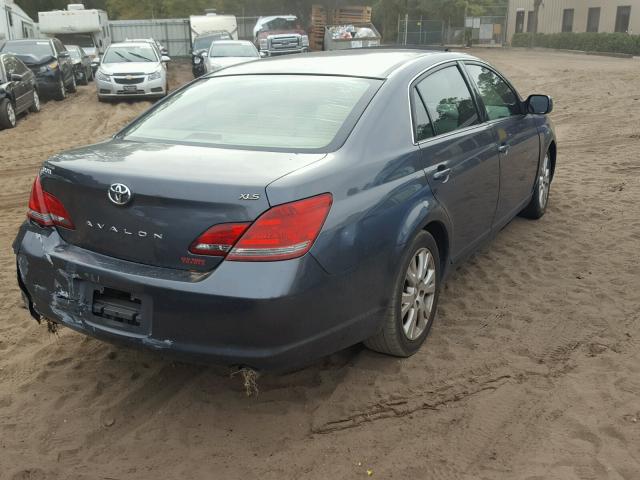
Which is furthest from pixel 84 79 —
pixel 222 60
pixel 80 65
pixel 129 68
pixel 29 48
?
pixel 129 68

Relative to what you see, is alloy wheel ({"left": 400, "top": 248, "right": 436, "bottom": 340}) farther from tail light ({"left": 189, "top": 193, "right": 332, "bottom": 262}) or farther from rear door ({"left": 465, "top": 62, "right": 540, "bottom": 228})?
rear door ({"left": 465, "top": 62, "right": 540, "bottom": 228})

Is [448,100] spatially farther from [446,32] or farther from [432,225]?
[446,32]

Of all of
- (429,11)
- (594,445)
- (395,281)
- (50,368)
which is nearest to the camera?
(594,445)

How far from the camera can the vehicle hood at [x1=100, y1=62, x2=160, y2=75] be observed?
52.2ft

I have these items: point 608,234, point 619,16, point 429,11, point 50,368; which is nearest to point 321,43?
point 429,11

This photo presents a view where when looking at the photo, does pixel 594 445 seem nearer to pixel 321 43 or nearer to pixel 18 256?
pixel 18 256

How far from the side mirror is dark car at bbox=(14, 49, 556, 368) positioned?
1.39 meters

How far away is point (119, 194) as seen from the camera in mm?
2775

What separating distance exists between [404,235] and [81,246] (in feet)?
5.08

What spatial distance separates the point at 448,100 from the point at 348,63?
0.70 metres

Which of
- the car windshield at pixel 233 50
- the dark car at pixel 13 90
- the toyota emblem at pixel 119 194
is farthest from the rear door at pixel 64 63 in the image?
the toyota emblem at pixel 119 194

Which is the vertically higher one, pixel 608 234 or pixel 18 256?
pixel 18 256

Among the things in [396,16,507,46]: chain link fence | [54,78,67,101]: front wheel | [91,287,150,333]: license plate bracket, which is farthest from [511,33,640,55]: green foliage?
[91,287,150,333]: license plate bracket

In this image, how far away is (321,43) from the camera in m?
34.6
